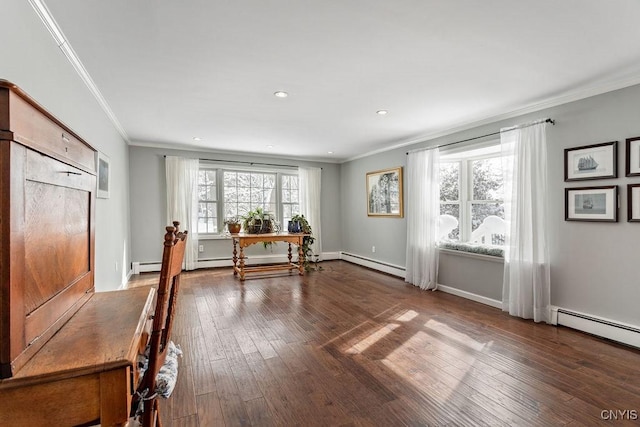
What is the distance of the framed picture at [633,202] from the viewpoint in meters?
2.71

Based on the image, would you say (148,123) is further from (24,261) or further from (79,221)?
(24,261)

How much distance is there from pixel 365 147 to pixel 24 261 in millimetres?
5514

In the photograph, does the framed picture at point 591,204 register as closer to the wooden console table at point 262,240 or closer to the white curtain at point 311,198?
the wooden console table at point 262,240

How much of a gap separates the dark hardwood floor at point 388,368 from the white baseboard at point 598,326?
0.36ft

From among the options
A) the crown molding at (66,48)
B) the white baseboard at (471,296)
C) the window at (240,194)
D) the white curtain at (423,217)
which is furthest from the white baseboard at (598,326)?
the window at (240,194)

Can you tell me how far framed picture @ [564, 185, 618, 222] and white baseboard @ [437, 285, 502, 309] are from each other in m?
1.30

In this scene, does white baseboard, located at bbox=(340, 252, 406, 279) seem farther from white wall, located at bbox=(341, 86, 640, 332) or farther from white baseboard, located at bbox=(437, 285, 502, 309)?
white wall, located at bbox=(341, 86, 640, 332)

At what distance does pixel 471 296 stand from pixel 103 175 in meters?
4.72

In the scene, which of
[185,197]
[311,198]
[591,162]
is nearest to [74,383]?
[591,162]

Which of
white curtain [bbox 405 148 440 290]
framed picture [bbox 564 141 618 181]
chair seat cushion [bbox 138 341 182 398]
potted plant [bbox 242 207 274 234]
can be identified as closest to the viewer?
chair seat cushion [bbox 138 341 182 398]

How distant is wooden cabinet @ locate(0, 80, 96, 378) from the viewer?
31.5 inches

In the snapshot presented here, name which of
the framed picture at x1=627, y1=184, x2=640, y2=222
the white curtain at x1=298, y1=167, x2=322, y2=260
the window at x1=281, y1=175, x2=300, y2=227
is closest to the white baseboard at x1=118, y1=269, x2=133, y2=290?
the window at x1=281, y1=175, x2=300, y2=227

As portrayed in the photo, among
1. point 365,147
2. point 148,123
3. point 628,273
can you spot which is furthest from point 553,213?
point 148,123

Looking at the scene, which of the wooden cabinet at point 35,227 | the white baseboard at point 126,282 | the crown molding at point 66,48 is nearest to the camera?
the wooden cabinet at point 35,227
